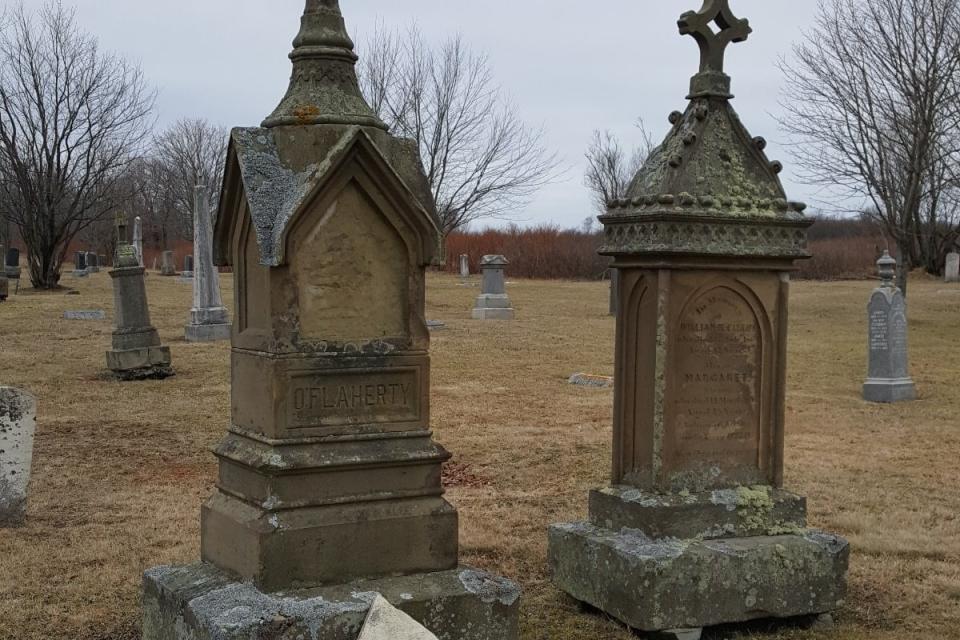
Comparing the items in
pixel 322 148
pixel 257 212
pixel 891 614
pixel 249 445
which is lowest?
pixel 891 614

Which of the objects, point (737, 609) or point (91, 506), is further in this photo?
point (91, 506)

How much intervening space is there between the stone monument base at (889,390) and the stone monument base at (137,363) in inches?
359

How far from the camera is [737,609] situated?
4.81 metres

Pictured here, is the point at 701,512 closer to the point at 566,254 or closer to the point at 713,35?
the point at 713,35

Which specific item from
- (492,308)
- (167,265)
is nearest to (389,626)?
(492,308)

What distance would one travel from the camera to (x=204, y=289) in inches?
698

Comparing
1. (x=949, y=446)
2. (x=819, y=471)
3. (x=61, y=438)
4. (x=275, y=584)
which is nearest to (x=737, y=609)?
(x=275, y=584)

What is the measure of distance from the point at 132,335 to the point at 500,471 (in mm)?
7206

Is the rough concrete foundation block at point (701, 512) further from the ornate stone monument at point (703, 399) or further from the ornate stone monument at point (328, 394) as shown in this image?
the ornate stone monument at point (328, 394)

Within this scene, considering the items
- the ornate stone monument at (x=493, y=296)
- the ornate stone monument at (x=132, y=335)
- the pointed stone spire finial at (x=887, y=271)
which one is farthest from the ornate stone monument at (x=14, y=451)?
the ornate stone monument at (x=493, y=296)

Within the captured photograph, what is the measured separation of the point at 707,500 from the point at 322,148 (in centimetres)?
253

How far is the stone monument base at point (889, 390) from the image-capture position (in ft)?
40.7

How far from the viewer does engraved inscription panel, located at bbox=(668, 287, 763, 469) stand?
5.03 meters

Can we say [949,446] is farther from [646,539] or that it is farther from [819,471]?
[646,539]
